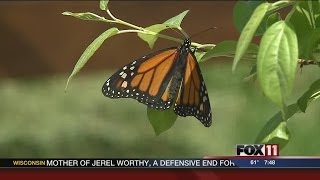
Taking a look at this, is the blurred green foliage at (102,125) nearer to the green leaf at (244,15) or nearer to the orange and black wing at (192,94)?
the orange and black wing at (192,94)

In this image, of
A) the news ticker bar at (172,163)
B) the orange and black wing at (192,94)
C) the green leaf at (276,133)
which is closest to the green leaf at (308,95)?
the green leaf at (276,133)

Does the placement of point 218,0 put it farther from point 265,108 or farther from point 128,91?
point 128,91

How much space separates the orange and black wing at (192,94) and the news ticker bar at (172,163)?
891 mm

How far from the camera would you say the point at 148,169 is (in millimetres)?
1786

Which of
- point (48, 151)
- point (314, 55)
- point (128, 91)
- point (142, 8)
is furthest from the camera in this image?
point (48, 151)

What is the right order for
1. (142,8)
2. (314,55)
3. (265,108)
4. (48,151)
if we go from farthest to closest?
(48,151), (142,8), (265,108), (314,55)

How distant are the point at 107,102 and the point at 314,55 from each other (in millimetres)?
1252

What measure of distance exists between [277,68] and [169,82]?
0.33 meters

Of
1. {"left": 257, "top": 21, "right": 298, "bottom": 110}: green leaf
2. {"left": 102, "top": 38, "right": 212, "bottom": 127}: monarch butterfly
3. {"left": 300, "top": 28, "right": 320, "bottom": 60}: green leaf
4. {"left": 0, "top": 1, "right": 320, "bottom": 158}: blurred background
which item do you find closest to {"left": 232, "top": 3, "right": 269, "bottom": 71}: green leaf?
{"left": 257, "top": 21, "right": 298, "bottom": 110}: green leaf

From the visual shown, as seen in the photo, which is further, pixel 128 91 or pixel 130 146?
pixel 130 146

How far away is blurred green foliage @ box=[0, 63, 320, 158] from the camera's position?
5.84ft

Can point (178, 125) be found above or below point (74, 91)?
below

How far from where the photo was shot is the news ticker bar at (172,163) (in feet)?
5.67

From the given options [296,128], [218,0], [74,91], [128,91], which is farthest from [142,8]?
[128,91]
